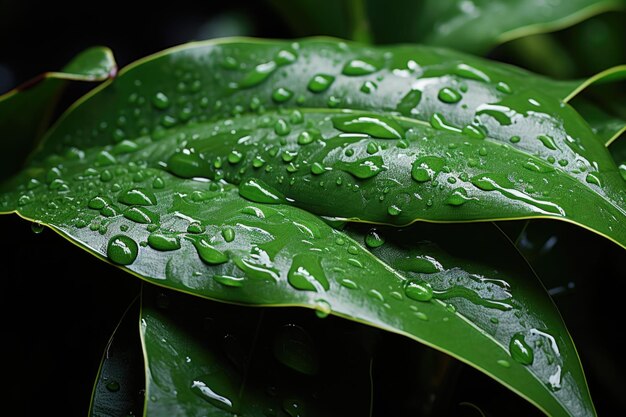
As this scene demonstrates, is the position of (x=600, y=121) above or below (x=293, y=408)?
above

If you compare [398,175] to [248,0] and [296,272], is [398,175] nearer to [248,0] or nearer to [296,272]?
[296,272]

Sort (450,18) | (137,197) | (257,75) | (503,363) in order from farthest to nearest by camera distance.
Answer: (450,18) < (257,75) < (137,197) < (503,363)

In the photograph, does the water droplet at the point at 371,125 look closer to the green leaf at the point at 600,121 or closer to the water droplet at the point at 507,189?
the water droplet at the point at 507,189

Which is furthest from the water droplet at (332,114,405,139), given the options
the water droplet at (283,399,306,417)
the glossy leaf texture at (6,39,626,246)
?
the water droplet at (283,399,306,417)

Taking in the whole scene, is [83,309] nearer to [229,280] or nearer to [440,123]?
[229,280]

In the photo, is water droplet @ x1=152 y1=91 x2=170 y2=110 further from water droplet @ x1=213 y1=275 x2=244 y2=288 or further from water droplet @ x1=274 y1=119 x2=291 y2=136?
water droplet @ x1=213 y1=275 x2=244 y2=288

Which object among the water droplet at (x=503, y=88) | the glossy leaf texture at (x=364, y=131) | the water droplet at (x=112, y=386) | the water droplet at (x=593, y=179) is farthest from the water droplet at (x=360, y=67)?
the water droplet at (x=112, y=386)

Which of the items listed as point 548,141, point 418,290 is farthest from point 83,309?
point 548,141
